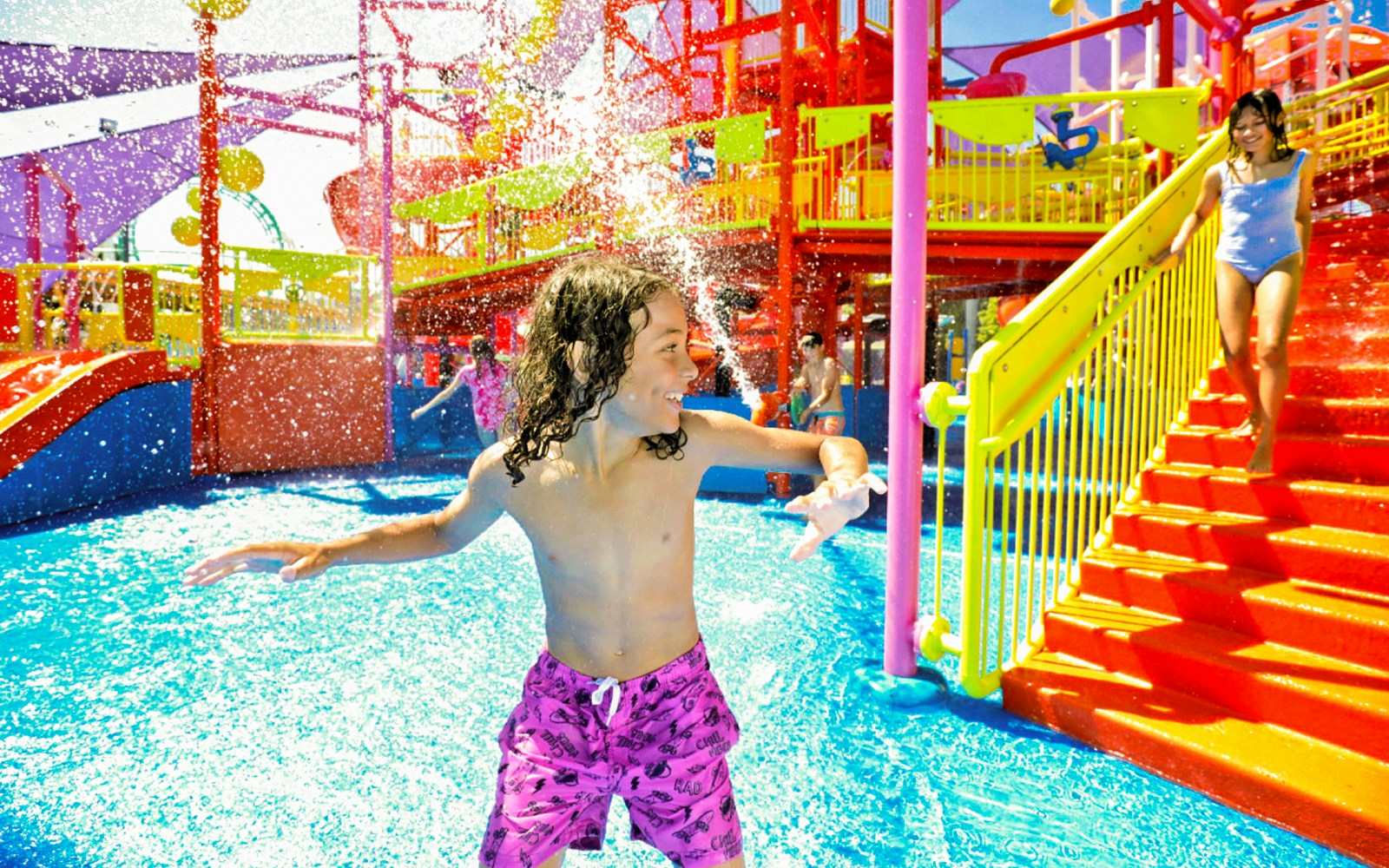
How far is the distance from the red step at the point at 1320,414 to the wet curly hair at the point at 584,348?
11.4 ft

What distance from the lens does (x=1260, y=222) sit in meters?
3.63

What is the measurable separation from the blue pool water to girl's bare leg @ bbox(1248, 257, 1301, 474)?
5.50 ft

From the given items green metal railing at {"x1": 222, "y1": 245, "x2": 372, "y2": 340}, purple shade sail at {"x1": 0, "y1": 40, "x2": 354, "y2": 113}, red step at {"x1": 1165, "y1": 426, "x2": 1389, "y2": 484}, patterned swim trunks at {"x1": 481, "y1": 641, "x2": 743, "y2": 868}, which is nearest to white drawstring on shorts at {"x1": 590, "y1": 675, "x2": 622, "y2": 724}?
patterned swim trunks at {"x1": 481, "y1": 641, "x2": 743, "y2": 868}

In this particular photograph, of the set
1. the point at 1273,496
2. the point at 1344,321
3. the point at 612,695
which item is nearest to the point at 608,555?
the point at 612,695

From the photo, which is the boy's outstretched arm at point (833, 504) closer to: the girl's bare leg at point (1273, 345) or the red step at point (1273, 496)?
the red step at point (1273, 496)

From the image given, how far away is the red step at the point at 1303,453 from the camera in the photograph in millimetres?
3363

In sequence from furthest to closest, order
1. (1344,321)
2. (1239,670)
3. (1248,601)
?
(1344,321) → (1248,601) → (1239,670)

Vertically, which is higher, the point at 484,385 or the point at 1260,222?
the point at 1260,222

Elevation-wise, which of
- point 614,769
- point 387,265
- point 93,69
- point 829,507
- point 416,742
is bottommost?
point 416,742

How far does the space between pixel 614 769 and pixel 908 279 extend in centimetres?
253

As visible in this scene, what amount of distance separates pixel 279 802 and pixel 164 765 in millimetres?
575

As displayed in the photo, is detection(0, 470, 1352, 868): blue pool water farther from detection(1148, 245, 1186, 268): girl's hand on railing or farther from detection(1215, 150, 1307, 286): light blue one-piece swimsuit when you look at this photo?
detection(1215, 150, 1307, 286): light blue one-piece swimsuit

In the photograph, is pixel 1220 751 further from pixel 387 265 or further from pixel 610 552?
pixel 387 265

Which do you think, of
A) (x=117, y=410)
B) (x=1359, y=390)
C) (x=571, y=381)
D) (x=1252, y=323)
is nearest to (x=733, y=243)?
(x=1252, y=323)
